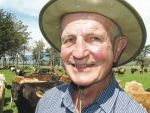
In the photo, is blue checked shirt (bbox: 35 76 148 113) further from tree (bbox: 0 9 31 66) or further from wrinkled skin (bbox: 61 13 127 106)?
tree (bbox: 0 9 31 66)

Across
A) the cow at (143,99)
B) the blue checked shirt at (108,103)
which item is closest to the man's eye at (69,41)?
the blue checked shirt at (108,103)

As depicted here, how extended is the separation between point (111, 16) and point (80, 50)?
313mm

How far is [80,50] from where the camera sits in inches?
53.4

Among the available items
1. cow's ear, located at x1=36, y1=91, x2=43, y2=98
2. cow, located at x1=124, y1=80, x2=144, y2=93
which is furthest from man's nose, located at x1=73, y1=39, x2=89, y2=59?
cow, located at x1=124, y1=80, x2=144, y2=93

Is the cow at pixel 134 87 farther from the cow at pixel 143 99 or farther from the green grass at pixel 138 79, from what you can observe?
the green grass at pixel 138 79

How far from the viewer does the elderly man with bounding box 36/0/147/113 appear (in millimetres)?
1374

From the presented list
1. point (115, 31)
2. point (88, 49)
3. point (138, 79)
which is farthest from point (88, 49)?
point (138, 79)

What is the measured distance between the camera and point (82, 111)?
1.51 meters

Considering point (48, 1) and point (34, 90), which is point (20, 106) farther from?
point (48, 1)

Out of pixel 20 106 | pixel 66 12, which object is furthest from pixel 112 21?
pixel 20 106

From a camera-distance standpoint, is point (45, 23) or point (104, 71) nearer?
point (104, 71)

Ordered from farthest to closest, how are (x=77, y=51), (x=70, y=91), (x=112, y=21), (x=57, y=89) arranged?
(x=57, y=89)
(x=70, y=91)
(x=112, y=21)
(x=77, y=51)

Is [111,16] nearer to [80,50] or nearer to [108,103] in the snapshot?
[80,50]

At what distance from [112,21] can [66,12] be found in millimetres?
326
